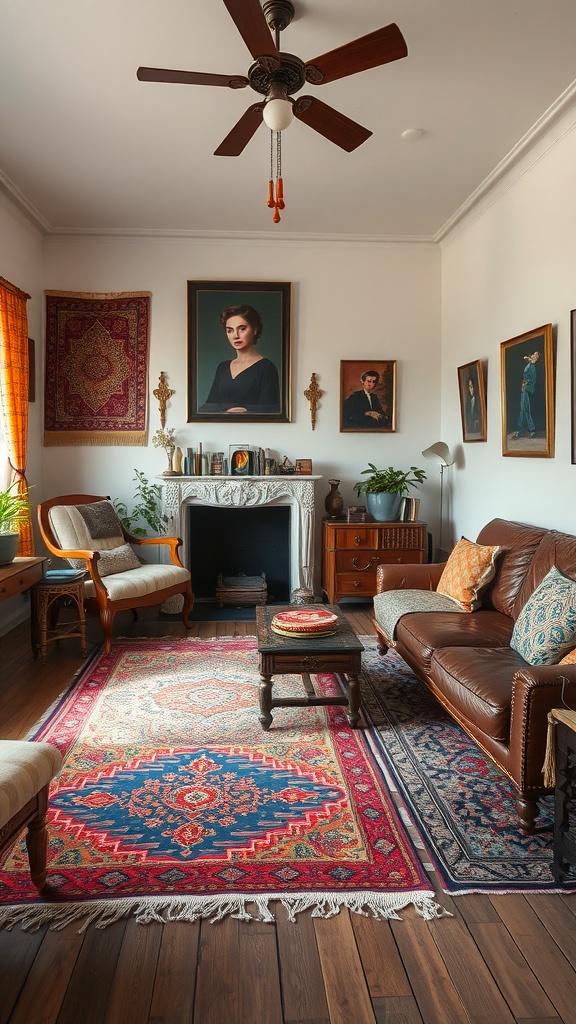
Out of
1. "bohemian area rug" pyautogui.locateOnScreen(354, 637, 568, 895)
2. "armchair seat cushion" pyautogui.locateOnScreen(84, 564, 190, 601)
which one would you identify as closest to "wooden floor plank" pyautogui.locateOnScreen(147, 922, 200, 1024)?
"bohemian area rug" pyautogui.locateOnScreen(354, 637, 568, 895)

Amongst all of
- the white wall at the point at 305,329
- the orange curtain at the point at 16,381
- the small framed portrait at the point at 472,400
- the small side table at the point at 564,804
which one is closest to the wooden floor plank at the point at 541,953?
the small side table at the point at 564,804

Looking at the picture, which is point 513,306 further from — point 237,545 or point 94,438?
point 94,438

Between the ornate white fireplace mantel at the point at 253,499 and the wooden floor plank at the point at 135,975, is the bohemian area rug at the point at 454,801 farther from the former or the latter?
the ornate white fireplace mantel at the point at 253,499

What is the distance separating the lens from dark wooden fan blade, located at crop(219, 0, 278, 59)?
2.35 metres

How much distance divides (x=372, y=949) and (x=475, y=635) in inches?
71.3

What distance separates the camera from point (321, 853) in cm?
227

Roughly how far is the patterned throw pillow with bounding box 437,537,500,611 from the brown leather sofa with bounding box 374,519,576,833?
66 millimetres

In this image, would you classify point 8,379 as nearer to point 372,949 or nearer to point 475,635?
point 475,635

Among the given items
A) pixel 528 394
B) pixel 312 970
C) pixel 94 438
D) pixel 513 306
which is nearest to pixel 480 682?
pixel 312 970

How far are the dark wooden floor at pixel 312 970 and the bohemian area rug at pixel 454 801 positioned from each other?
10 cm

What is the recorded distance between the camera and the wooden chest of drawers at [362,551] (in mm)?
5781

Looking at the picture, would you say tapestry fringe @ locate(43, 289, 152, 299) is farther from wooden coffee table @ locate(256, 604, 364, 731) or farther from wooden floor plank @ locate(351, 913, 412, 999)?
wooden floor plank @ locate(351, 913, 412, 999)

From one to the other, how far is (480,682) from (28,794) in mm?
1693

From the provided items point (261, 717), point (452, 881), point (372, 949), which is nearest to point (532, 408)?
point (261, 717)
